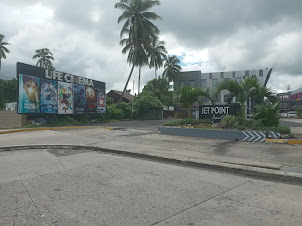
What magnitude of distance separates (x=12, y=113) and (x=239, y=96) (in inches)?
781

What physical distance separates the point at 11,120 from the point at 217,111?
18600mm

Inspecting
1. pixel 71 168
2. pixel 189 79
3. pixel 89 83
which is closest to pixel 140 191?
pixel 71 168

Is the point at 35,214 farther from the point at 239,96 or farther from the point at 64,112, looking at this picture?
the point at 64,112

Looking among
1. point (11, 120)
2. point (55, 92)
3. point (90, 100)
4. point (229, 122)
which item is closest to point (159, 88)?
point (90, 100)

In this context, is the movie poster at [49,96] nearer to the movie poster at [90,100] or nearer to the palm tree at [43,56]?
the movie poster at [90,100]

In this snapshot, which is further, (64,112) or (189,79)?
(189,79)

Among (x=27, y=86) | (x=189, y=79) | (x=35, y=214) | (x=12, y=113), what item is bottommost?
(x=35, y=214)

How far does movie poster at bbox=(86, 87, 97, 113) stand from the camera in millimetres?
26709

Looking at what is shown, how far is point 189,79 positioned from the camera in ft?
172

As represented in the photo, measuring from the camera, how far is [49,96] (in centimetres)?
2214

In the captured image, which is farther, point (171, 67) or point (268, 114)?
point (171, 67)

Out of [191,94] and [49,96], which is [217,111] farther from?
[49,96]

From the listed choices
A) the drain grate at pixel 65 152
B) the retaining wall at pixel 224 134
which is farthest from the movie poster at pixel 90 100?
the drain grate at pixel 65 152

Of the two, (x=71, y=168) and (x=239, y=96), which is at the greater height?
(x=239, y=96)
